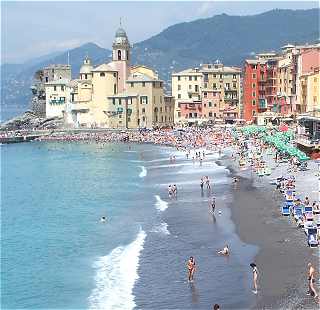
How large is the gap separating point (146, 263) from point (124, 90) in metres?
95.8

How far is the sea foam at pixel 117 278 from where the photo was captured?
90.1 ft

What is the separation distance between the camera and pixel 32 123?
14812 cm

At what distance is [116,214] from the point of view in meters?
47.7

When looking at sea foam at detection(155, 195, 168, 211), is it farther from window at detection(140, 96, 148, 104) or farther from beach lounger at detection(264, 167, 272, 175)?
window at detection(140, 96, 148, 104)

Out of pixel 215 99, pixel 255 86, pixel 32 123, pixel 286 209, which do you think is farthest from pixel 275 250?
pixel 32 123

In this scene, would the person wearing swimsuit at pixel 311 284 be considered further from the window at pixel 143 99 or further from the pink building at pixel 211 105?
the pink building at pixel 211 105

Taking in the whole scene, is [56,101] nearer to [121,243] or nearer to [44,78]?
[44,78]

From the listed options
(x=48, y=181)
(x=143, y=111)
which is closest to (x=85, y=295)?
(x=48, y=181)

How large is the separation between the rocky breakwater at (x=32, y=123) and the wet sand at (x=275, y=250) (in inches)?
3736

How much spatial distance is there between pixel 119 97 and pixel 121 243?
87.7m

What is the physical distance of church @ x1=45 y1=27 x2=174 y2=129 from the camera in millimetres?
124312

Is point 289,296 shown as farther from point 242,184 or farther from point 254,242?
point 242,184

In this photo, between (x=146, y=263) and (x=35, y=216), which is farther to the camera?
(x=35, y=216)

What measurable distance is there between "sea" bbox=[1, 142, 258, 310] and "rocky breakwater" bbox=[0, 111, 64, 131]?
67919mm
